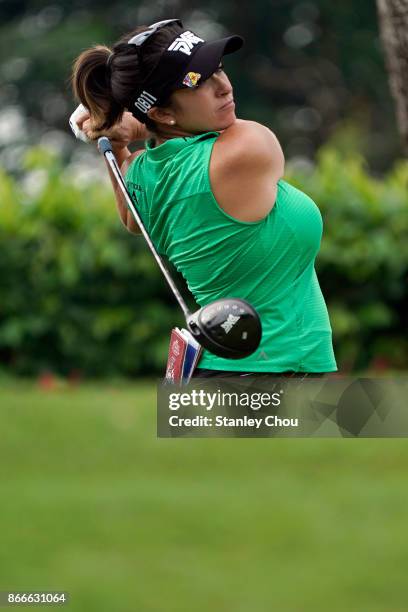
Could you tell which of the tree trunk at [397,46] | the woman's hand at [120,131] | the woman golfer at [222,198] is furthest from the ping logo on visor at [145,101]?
the tree trunk at [397,46]

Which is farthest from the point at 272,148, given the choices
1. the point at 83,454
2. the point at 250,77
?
the point at 250,77

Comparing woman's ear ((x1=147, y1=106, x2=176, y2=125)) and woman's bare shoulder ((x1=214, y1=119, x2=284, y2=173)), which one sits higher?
woman's ear ((x1=147, y1=106, x2=176, y2=125))

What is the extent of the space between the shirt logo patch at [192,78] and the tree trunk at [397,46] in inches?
51.9

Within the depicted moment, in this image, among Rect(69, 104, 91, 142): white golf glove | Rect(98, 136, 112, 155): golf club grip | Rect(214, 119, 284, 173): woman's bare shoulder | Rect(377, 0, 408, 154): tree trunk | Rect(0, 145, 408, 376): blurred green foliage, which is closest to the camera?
Rect(214, 119, 284, 173): woman's bare shoulder

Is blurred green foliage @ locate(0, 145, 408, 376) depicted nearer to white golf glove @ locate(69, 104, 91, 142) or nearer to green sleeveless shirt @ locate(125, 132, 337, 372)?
white golf glove @ locate(69, 104, 91, 142)

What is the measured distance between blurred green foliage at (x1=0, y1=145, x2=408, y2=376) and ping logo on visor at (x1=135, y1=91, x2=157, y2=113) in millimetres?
6158

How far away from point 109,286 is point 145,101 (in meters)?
6.54

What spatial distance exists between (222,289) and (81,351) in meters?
6.66

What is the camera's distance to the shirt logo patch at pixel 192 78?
3.10 m

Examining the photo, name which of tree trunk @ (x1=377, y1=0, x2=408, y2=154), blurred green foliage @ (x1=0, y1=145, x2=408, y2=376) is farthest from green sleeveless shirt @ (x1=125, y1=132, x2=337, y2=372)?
blurred green foliage @ (x1=0, y1=145, x2=408, y2=376)

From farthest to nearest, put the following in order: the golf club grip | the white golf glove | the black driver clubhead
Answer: the white golf glove < the golf club grip < the black driver clubhead

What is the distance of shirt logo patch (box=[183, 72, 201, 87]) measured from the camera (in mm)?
3105

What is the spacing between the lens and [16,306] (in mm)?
9812

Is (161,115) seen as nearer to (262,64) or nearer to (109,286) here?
(109,286)
